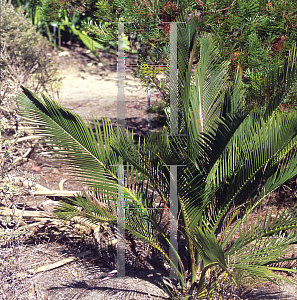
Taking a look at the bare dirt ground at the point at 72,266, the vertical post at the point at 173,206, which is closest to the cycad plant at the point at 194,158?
the vertical post at the point at 173,206

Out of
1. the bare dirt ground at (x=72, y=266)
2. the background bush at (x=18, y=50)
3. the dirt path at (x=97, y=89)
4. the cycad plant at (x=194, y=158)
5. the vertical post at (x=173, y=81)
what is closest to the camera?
the cycad plant at (x=194, y=158)

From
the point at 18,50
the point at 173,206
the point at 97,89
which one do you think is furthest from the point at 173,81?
the point at 97,89

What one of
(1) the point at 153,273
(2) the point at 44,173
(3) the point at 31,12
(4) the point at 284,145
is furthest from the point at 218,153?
(3) the point at 31,12

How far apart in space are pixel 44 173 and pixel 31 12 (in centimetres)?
674

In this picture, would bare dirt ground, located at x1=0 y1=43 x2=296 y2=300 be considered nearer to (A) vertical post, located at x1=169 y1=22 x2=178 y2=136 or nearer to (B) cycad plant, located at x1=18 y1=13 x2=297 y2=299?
(B) cycad plant, located at x1=18 y1=13 x2=297 y2=299

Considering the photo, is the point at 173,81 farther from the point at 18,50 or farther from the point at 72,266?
the point at 18,50

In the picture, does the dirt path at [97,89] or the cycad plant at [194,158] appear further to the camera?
the dirt path at [97,89]

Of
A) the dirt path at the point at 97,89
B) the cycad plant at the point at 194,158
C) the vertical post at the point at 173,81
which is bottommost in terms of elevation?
the dirt path at the point at 97,89

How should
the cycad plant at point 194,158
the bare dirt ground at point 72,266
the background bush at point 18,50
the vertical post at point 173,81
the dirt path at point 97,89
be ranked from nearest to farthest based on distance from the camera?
the cycad plant at point 194,158 → the vertical post at point 173,81 → the bare dirt ground at point 72,266 → the background bush at point 18,50 → the dirt path at point 97,89

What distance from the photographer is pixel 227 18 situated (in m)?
3.48

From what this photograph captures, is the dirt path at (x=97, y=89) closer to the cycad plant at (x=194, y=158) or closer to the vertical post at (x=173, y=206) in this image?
the cycad plant at (x=194, y=158)

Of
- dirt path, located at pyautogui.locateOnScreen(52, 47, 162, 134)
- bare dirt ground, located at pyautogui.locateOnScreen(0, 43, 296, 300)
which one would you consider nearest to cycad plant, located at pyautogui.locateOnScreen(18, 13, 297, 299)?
bare dirt ground, located at pyautogui.locateOnScreen(0, 43, 296, 300)

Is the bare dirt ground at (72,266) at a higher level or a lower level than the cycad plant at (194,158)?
lower

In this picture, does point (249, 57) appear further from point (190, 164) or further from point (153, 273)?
point (153, 273)
